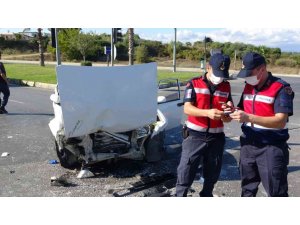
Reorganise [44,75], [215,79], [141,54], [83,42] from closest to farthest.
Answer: [215,79] → [44,75] → [83,42] → [141,54]

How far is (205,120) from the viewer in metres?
3.51

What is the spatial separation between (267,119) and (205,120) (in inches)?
25.5

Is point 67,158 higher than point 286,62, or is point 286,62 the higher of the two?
point 286,62

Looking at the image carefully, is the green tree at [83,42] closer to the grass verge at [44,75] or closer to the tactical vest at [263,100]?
the grass verge at [44,75]

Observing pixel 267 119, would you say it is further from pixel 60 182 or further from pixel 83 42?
pixel 83 42

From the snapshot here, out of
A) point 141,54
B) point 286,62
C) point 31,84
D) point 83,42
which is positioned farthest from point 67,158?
point 286,62

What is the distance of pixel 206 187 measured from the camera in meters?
3.76

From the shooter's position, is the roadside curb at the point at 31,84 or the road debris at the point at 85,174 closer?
the road debris at the point at 85,174

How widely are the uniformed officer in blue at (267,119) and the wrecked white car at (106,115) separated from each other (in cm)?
162

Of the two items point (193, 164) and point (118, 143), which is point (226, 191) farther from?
point (118, 143)

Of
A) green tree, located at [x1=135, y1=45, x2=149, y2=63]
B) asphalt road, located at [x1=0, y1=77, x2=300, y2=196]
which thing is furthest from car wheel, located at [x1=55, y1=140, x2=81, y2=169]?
green tree, located at [x1=135, y1=45, x2=149, y2=63]

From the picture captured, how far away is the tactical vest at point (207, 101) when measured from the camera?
3.47 metres

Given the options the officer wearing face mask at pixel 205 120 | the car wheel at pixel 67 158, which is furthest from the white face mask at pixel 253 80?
the car wheel at pixel 67 158

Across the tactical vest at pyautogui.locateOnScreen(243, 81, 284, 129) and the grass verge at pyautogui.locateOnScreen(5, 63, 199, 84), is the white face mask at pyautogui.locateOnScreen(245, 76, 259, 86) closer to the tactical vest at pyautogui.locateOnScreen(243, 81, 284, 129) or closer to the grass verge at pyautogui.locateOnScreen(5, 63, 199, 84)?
the tactical vest at pyautogui.locateOnScreen(243, 81, 284, 129)
